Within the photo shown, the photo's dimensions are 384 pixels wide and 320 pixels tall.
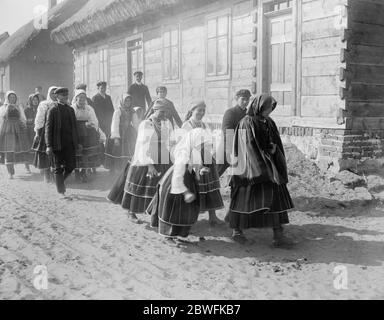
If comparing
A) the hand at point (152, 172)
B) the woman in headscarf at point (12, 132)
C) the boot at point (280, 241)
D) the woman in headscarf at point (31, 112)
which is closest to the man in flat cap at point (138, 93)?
the woman in headscarf at point (12, 132)

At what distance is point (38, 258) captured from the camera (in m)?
4.41

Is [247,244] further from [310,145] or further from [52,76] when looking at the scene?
[52,76]

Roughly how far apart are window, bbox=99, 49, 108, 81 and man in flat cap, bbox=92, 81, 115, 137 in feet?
16.8

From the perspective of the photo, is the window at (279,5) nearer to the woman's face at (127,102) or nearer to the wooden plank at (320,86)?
the wooden plank at (320,86)

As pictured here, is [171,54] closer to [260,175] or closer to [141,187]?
[141,187]

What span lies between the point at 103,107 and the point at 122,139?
47.8 inches

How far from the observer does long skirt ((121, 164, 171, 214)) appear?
18.5 feet

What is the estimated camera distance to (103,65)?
1505cm

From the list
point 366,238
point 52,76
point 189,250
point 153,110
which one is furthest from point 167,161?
point 52,76

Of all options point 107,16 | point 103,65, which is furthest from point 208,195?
point 103,65

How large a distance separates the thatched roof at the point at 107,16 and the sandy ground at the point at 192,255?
5426 millimetres

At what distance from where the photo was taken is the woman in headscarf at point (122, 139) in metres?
8.83

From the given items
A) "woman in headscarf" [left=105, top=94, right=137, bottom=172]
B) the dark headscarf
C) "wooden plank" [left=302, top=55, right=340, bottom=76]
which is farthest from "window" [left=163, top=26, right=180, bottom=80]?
the dark headscarf

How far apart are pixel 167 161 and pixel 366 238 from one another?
237cm
